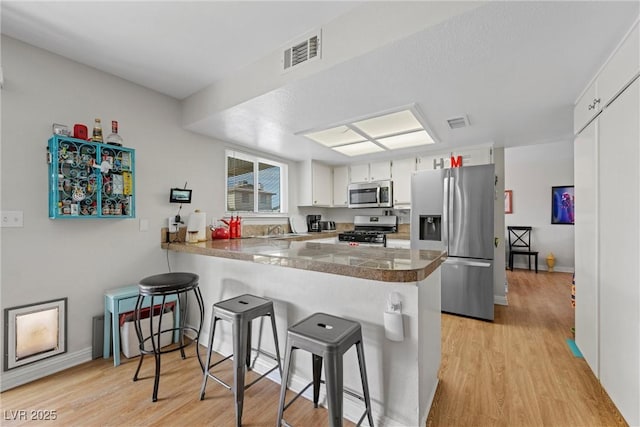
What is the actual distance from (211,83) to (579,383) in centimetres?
383

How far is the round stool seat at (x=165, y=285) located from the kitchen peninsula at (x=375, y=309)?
32 centimetres

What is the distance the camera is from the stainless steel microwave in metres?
4.22

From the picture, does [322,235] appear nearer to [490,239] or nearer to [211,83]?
[490,239]

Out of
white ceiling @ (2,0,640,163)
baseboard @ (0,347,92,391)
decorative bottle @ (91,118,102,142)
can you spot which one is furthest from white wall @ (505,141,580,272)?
baseboard @ (0,347,92,391)

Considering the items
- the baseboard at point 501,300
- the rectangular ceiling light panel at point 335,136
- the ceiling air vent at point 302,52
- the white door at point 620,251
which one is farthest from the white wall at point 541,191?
the ceiling air vent at point 302,52

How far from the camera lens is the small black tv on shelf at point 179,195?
107 inches

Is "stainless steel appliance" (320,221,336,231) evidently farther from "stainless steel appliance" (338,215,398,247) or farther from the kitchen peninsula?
the kitchen peninsula

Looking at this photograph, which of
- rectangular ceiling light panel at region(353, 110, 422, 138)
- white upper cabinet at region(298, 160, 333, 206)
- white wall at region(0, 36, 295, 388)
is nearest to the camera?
white wall at region(0, 36, 295, 388)

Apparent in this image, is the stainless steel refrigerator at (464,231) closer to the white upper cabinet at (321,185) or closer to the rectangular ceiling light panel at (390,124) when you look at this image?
the rectangular ceiling light panel at (390,124)

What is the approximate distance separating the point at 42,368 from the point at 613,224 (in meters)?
4.05

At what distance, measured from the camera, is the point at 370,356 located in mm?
1501

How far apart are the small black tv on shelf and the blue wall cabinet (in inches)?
14.7

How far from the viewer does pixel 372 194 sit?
4.30 m

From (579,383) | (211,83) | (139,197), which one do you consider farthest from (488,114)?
(139,197)
